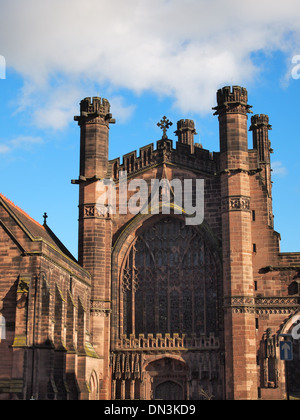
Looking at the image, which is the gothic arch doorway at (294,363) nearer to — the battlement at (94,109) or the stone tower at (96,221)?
the stone tower at (96,221)

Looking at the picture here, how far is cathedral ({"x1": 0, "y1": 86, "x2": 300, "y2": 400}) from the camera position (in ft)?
128

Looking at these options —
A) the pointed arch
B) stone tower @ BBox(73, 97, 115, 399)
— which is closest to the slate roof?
stone tower @ BBox(73, 97, 115, 399)

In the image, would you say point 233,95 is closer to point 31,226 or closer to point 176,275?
point 176,275

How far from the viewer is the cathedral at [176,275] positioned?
38875 mm

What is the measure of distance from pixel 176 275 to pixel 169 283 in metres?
0.64

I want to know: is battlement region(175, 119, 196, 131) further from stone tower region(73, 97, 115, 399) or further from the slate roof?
the slate roof

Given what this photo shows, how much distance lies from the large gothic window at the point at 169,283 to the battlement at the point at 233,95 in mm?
7769

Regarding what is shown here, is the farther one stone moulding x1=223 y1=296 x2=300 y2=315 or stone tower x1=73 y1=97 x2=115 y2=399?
stone tower x1=73 y1=97 x2=115 y2=399

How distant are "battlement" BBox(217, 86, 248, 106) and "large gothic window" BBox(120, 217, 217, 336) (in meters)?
7.77

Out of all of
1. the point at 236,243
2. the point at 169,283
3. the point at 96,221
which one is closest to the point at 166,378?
the point at 169,283

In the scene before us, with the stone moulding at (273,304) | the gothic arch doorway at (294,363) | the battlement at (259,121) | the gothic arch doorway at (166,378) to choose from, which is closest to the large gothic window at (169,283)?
the gothic arch doorway at (166,378)

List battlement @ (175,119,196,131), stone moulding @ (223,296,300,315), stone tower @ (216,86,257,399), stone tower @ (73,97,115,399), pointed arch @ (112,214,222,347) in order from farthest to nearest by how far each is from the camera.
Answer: battlement @ (175,119,196,131)
pointed arch @ (112,214,222,347)
stone tower @ (73,97,115,399)
stone moulding @ (223,296,300,315)
stone tower @ (216,86,257,399)

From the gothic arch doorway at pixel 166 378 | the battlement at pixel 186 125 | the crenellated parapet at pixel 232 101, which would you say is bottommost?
the gothic arch doorway at pixel 166 378
